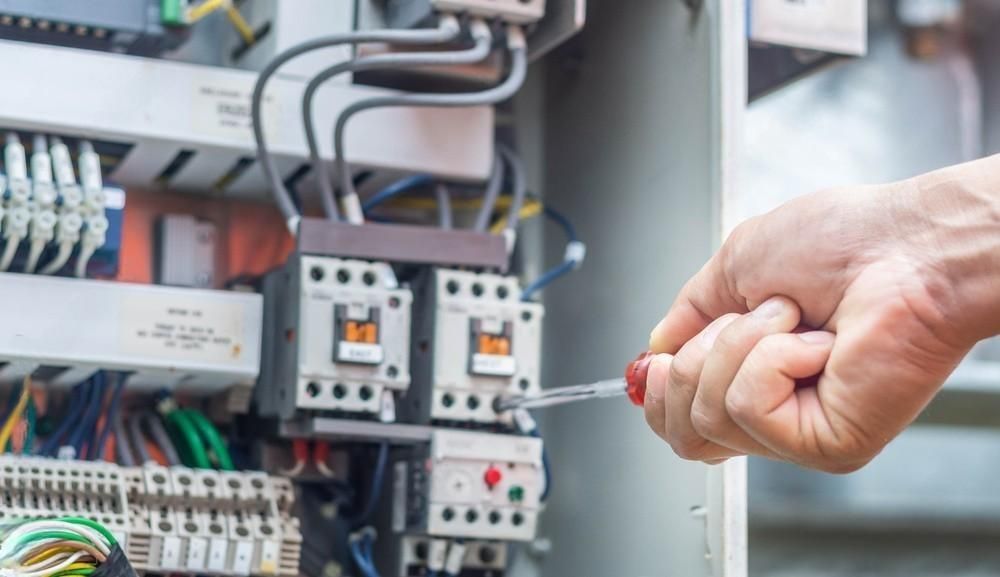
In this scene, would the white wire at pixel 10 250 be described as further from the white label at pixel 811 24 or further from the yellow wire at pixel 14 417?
the white label at pixel 811 24

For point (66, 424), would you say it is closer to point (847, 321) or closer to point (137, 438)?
point (137, 438)

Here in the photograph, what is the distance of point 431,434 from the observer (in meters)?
1.69

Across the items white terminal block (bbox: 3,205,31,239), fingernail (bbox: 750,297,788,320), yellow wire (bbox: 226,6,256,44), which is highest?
yellow wire (bbox: 226,6,256,44)

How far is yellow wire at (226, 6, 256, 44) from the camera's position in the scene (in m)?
1.82

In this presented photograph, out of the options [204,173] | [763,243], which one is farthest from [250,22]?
[763,243]

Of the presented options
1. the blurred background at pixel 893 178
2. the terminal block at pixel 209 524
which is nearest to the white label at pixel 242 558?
the terminal block at pixel 209 524

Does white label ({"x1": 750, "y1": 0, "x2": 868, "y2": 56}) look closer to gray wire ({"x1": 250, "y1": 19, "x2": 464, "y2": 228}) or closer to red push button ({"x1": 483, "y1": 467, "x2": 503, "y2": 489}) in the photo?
gray wire ({"x1": 250, "y1": 19, "x2": 464, "y2": 228})

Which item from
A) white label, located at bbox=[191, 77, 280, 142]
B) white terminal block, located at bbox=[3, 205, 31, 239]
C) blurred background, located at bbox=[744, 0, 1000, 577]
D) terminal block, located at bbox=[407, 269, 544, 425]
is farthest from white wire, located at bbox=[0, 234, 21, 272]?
blurred background, located at bbox=[744, 0, 1000, 577]

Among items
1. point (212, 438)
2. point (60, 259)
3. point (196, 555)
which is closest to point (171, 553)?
point (196, 555)

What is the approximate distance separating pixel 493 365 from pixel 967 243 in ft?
2.73

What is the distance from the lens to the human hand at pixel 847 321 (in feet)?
3.09

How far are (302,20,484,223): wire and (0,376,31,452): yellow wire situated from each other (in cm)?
40

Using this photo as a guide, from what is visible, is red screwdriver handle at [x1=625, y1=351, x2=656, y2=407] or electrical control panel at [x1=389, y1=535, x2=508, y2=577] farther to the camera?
electrical control panel at [x1=389, y1=535, x2=508, y2=577]

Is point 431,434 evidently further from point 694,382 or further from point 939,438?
point 939,438
